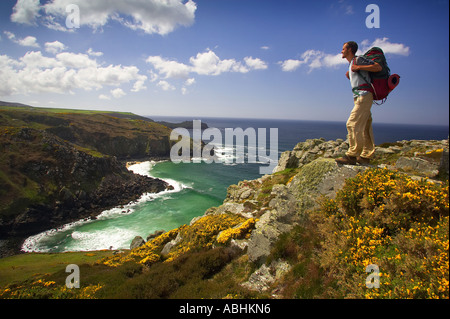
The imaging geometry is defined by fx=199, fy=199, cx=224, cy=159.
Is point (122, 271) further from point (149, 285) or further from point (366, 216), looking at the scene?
point (366, 216)

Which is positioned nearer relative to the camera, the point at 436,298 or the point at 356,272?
the point at 436,298

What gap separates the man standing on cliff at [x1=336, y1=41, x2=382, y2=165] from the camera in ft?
22.3

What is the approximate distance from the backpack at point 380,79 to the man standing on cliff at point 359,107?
0.15 metres

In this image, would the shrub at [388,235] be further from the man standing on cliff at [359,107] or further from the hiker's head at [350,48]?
the hiker's head at [350,48]

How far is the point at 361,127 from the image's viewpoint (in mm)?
7207

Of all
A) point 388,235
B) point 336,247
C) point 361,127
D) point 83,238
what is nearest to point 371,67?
point 361,127

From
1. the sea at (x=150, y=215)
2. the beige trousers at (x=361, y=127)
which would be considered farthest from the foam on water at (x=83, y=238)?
the beige trousers at (x=361, y=127)

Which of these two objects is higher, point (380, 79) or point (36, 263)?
point (380, 79)

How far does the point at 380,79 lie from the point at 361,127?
1.64m

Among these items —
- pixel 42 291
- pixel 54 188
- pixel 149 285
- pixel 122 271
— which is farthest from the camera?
pixel 54 188

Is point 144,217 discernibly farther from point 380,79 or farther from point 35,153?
point 380,79

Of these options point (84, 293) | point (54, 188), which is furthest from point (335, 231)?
point (54, 188)
